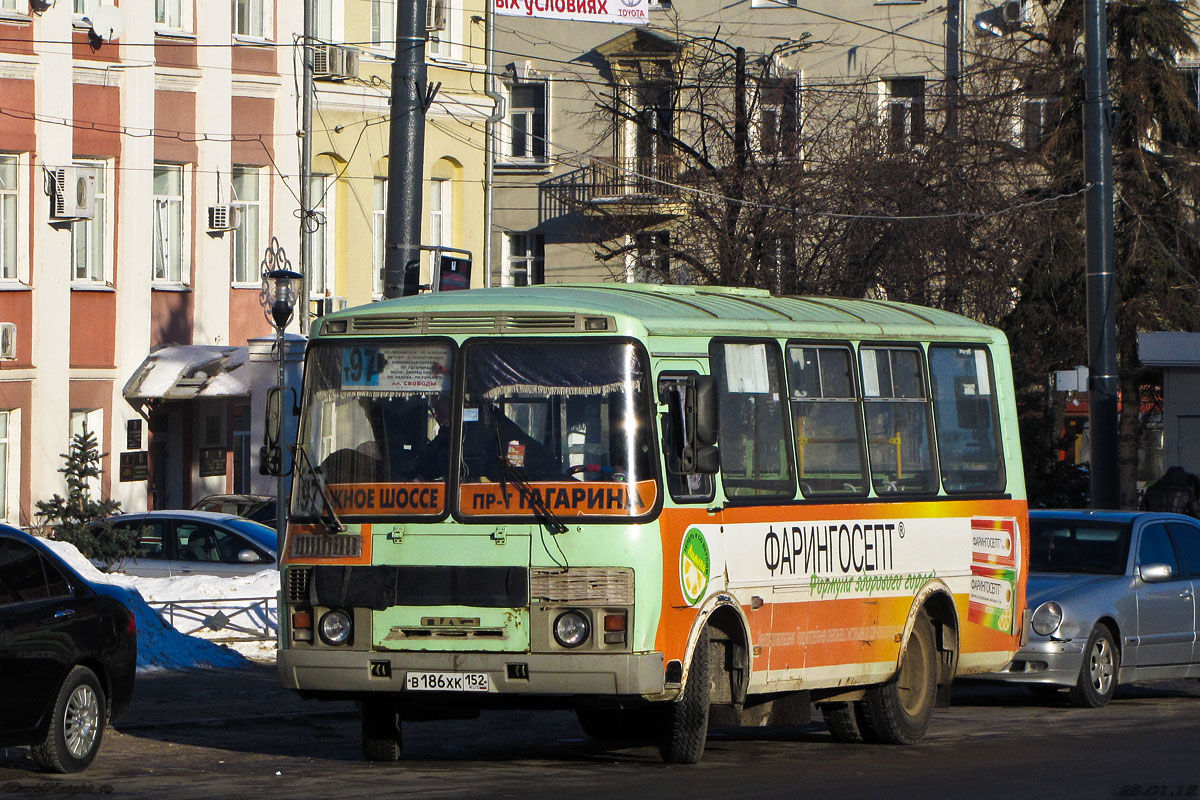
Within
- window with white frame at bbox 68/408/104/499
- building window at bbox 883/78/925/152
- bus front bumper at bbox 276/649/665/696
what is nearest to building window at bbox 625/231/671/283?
building window at bbox 883/78/925/152

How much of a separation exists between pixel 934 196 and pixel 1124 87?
509 cm

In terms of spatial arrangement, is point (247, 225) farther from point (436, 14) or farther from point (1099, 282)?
point (1099, 282)

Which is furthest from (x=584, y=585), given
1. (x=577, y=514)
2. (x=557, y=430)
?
(x=557, y=430)

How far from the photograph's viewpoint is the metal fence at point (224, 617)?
1820 centimetres

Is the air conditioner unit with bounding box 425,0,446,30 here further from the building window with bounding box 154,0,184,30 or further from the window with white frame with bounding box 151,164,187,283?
the window with white frame with bounding box 151,164,187,283

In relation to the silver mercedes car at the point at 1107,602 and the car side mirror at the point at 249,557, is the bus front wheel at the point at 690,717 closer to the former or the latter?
the silver mercedes car at the point at 1107,602

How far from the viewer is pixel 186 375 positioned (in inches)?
1179

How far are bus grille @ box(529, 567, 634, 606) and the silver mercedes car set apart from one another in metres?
5.01

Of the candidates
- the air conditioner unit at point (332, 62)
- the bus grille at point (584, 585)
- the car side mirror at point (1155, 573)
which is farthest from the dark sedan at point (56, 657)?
the air conditioner unit at point (332, 62)

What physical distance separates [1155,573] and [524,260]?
31804mm

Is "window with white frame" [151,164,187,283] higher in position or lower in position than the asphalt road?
higher

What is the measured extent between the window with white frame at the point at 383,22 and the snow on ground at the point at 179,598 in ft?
52.2

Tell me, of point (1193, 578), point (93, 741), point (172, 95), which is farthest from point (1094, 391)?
point (172, 95)

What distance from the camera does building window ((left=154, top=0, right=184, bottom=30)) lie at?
30672 millimetres
